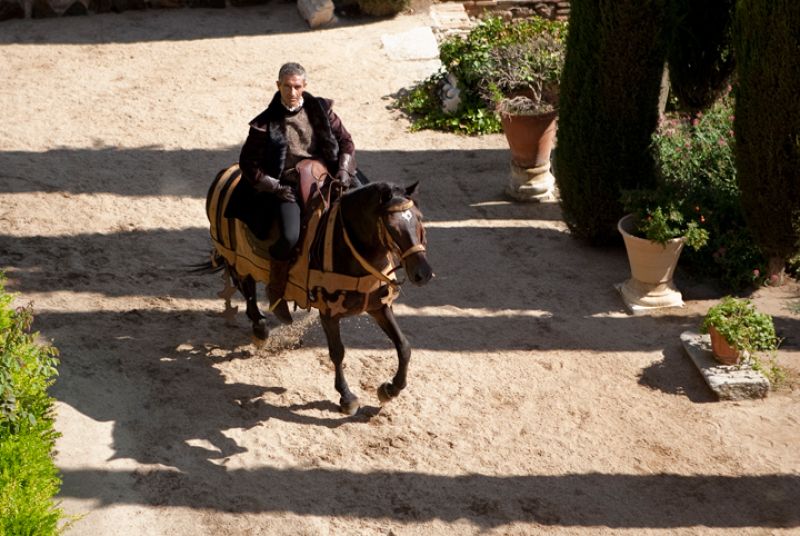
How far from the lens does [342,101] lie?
1495 cm

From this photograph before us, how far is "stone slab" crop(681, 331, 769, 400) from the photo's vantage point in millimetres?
8773

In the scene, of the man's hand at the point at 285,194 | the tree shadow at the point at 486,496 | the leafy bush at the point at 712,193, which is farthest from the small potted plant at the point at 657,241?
the man's hand at the point at 285,194

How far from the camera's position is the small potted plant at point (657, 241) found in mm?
10031

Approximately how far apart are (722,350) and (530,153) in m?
4.14

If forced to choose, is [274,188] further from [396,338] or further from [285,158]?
[396,338]

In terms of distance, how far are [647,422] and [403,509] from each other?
2305 mm

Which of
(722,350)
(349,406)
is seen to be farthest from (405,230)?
(722,350)

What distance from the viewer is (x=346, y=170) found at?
27.3 feet

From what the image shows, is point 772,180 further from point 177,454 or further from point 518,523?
point 177,454

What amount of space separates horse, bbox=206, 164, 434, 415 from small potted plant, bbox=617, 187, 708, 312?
10.3ft

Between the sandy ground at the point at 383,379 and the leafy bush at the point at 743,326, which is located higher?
the leafy bush at the point at 743,326

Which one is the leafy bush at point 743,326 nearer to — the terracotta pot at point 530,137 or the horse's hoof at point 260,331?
the terracotta pot at point 530,137

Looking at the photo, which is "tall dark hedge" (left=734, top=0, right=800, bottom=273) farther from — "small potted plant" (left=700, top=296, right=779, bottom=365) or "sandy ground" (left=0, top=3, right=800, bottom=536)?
"small potted plant" (left=700, top=296, right=779, bottom=365)

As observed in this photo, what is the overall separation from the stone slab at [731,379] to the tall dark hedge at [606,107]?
2.55m
